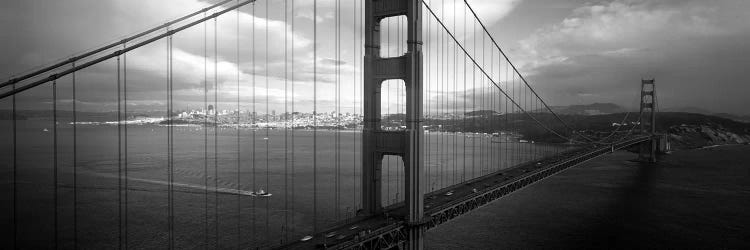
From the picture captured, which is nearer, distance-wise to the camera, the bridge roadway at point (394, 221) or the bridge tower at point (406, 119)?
the bridge roadway at point (394, 221)

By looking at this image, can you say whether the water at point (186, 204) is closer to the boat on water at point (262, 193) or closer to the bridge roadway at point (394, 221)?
the boat on water at point (262, 193)

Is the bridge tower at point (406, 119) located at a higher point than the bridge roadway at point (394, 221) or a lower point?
higher

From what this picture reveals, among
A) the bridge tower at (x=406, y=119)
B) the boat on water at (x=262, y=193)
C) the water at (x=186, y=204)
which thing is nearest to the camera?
the bridge tower at (x=406, y=119)

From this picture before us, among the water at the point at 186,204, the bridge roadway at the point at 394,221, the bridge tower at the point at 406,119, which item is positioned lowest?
the water at the point at 186,204

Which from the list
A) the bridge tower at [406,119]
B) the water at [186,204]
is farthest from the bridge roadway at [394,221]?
the water at [186,204]

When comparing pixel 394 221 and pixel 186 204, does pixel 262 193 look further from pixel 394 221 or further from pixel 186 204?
pixel 394 221

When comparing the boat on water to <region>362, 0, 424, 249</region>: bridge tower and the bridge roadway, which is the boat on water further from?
<region>362, 0, 424, 249</region>: bridge tower

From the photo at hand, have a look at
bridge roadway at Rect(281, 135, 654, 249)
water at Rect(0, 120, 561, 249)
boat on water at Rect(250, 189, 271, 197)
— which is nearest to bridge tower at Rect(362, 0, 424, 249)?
bridge roadway at Rect(281, 135, 654, 249)

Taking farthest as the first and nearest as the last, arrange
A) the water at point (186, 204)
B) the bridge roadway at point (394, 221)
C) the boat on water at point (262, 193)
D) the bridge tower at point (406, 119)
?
the boat on water at point (262, 193), the water at point (186, 204), the bridge tower at point (406, 119), the bridge roadway at point (394, 221)

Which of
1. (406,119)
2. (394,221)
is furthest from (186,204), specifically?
(406,119)
